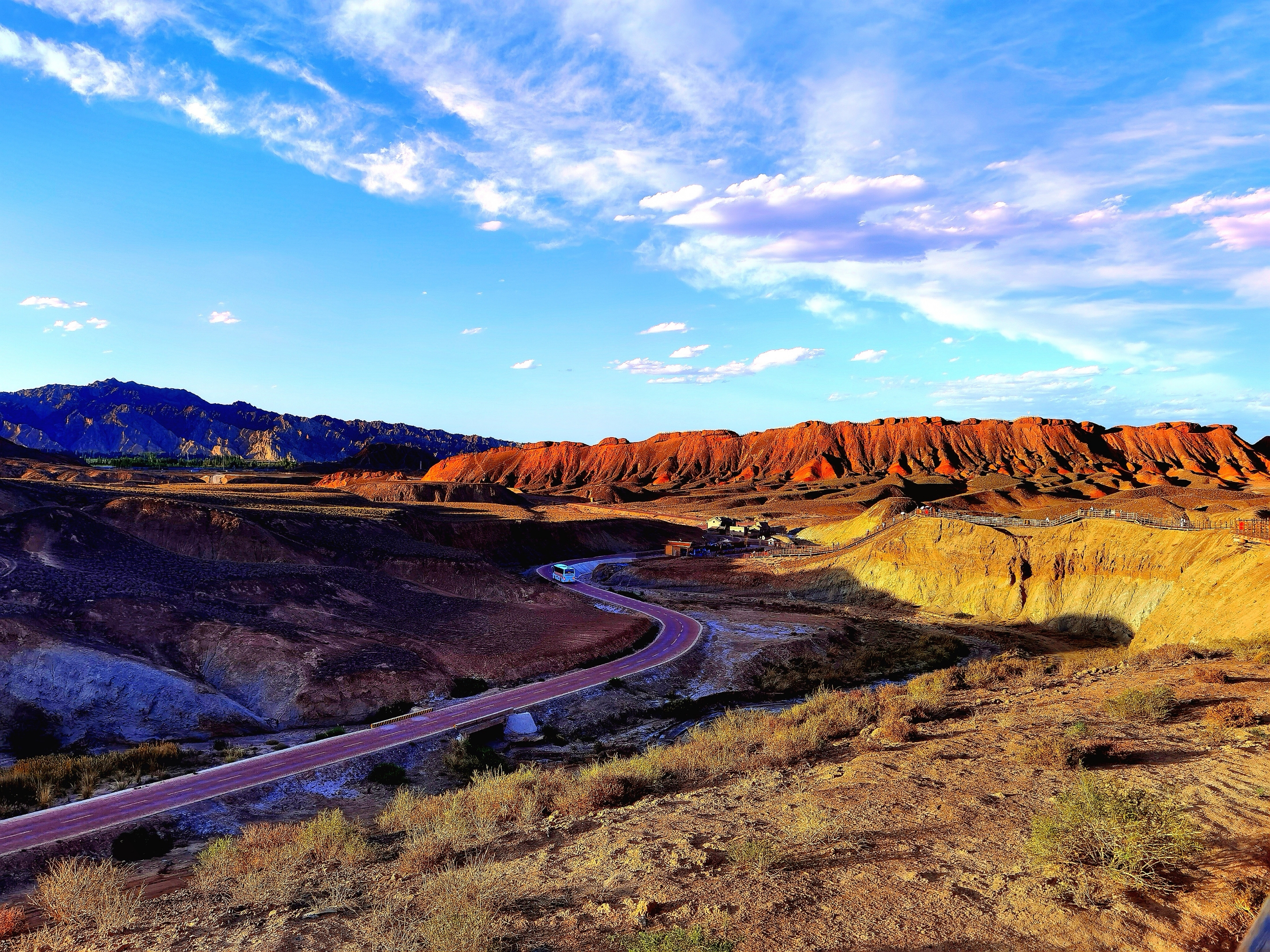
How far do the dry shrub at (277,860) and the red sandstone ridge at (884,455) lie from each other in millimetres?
139273

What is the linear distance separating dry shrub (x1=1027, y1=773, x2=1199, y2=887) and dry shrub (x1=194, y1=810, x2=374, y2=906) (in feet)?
35.7

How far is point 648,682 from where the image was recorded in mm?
33125

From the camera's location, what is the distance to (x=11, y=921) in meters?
10.8

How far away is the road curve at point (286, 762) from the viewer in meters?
17.1

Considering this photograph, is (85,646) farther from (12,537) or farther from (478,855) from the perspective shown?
(478,855)

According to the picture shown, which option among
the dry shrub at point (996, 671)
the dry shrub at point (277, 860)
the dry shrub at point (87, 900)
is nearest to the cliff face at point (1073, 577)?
the dry shrub at point (996, 671)

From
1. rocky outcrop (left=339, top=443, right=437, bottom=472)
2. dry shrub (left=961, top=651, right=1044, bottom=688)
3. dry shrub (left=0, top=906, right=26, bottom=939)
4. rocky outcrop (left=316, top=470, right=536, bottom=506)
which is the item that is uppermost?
rocky outcrop (left=339, top=443, right=437, bottom=472)

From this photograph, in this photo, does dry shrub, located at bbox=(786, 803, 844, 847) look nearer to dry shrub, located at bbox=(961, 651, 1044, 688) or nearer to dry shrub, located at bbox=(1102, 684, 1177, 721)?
dry shrub, located at bbox=(1102, 684, 1177, 721)

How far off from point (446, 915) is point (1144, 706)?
52.6 ft

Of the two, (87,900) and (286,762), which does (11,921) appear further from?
(286,762)

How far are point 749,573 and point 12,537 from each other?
50.7m

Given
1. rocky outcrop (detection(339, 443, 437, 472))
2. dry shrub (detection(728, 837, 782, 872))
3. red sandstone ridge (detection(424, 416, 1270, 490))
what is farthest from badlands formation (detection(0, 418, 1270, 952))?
rocky outcrop (detection(339, 443, 437, 472))

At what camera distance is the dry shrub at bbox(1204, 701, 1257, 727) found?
1477 cm

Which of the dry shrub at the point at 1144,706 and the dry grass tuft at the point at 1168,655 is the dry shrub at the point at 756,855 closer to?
the dry shrub at the point at 1144,706
